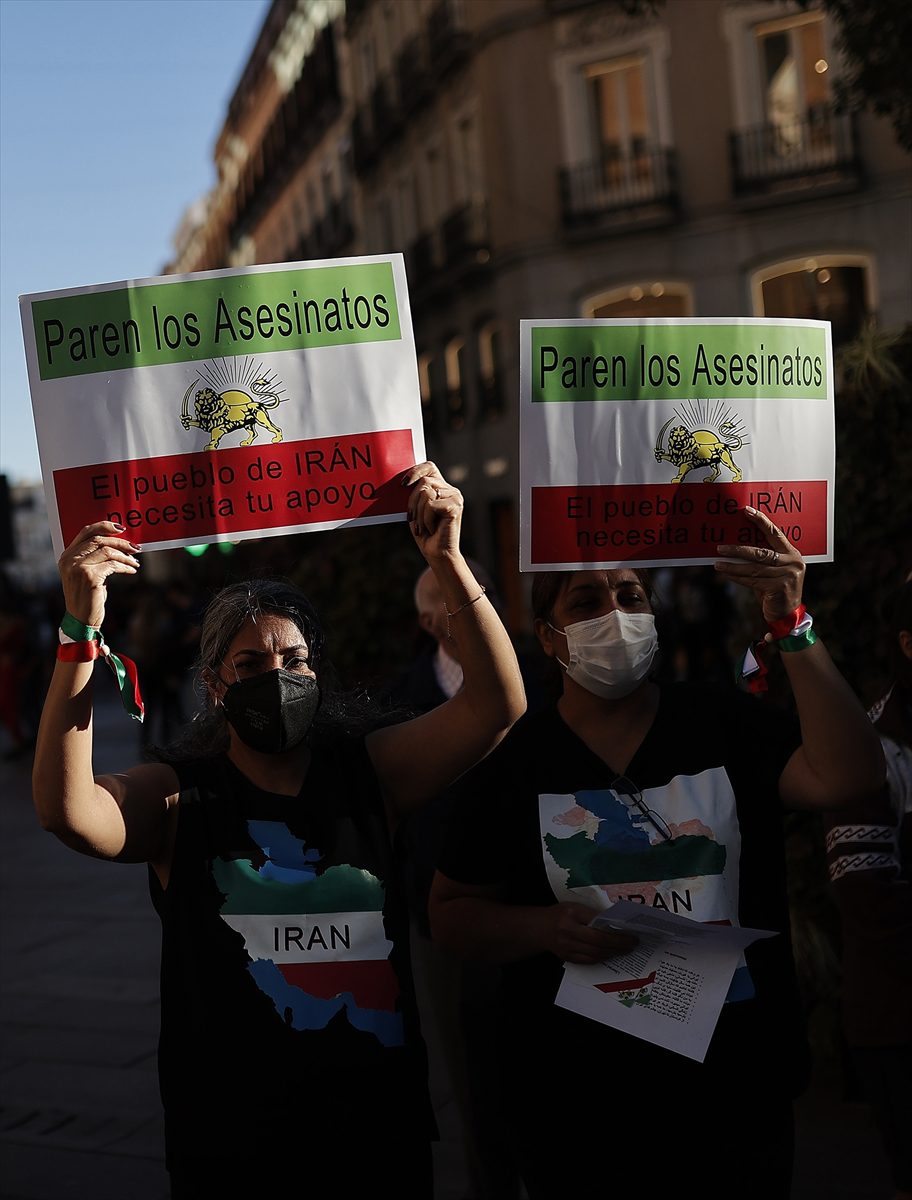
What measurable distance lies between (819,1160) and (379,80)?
29084mm

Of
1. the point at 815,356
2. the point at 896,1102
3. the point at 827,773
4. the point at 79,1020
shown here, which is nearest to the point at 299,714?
the point at 827,773

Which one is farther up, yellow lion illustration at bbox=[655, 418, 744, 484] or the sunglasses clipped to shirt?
yellow lion illustration at bbox=[655, 418, 744, 484]

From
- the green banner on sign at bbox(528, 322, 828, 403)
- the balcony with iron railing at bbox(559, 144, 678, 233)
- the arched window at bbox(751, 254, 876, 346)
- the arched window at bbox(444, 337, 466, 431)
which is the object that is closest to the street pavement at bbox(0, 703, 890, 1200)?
the green banner on sign at bbox(528, 322, 828, 403)

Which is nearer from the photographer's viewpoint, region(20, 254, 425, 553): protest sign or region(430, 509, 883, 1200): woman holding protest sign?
region(430, 509, 883, 1200): woman holding protest sign

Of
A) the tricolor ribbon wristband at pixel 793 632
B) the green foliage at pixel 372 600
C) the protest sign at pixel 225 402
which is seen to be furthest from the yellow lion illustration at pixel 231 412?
the green foliage at pixel 372 600

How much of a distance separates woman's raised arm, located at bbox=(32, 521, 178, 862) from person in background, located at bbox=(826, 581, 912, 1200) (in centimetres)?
152

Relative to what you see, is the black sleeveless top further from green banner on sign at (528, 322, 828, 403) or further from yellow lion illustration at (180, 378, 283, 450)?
green banner on sign at (528, 322, 828, 403)

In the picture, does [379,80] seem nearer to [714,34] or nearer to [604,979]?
[714,34]

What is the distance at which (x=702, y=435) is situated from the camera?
2.96 meters

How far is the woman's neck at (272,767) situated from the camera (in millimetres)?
2701

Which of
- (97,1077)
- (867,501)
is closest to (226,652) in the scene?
(867,501)

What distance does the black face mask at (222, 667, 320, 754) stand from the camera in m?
2.62

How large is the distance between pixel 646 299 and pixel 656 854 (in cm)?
2116

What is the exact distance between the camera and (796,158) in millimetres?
21656
